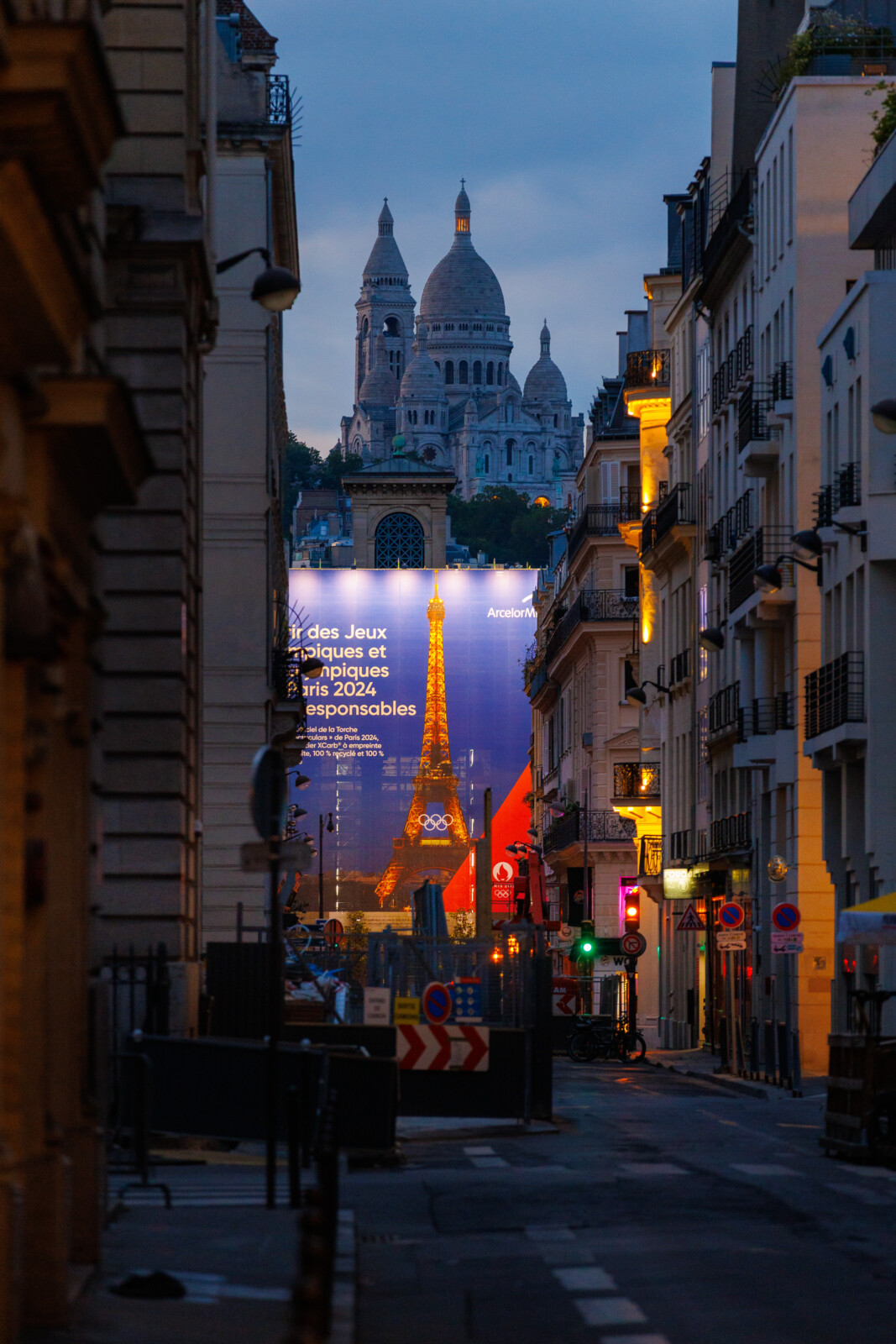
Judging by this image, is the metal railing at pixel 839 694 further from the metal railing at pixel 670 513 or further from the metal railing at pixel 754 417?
the metal railing at pixel 670 513

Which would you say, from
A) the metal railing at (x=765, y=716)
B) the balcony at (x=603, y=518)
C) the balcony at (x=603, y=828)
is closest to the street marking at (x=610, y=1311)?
the metal railing at (x=765, y=716)

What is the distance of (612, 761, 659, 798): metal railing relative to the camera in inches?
2857

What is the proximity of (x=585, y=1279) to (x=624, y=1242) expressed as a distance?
1.71m

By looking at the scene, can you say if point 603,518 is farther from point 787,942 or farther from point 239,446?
Answer: point 787,942

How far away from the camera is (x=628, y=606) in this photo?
278 feet

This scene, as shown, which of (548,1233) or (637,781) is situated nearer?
(548,1233)

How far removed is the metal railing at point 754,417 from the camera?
160 ft

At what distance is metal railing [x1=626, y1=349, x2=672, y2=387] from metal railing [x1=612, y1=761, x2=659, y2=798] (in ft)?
37.1

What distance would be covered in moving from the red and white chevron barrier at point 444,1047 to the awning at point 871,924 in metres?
3.97

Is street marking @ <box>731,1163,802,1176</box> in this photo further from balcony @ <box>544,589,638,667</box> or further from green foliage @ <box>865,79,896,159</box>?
balcony @ <box>544,589,638,667</box>

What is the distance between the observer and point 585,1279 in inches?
538

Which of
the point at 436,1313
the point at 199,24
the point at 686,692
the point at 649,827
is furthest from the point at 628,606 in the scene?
the point at 436,1313

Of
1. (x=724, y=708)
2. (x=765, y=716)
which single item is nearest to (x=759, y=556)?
(x=765, y=716)

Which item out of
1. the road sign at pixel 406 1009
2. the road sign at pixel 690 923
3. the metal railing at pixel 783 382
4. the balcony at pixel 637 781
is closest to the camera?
the road sign at pixel 406 1009
